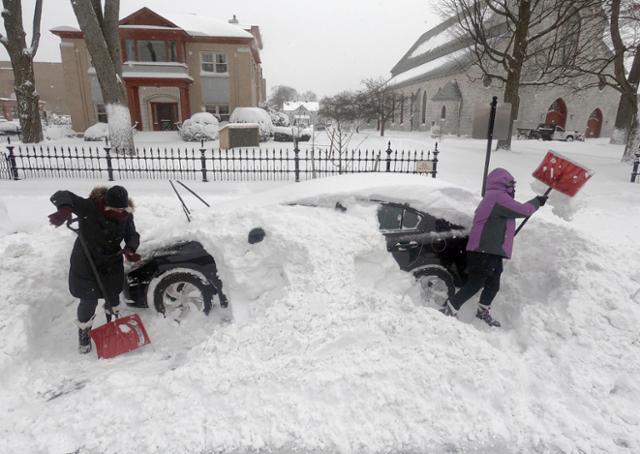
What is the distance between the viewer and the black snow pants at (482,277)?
3865 millimetres

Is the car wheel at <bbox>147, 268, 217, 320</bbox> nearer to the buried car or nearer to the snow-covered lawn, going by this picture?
the buried car

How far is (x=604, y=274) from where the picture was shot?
4.03 m

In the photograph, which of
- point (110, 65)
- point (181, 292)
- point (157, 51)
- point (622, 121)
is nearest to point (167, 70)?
point (157, 51)

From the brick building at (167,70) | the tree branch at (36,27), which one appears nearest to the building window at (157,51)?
the brick building at (167,70)

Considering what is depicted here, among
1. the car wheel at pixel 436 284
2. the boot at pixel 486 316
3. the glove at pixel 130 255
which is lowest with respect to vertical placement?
the boot at pixel 486 316

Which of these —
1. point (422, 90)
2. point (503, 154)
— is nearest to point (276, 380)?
point (503, 154)

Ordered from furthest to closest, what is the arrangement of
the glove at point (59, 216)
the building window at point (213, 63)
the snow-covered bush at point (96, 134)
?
the building window at point (213, 63), the snow-covered bush at point (96, 134), the glove at point (59, 216)

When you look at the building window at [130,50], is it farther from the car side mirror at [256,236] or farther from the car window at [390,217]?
the car window at [390,217]

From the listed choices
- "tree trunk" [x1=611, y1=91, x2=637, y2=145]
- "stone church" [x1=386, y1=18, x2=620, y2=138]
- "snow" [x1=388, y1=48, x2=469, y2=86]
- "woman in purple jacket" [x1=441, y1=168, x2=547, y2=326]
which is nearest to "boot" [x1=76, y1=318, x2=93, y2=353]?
"woman in purple jacket" [x1=441, y1=168, x2=547, y2=326]

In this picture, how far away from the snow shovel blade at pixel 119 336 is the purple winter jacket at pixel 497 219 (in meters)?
3.52

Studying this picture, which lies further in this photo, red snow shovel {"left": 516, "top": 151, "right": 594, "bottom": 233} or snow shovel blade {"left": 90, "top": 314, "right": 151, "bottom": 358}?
red snow shovel {"left": 516, "top": 151, "right": 594, "bottom": 233}

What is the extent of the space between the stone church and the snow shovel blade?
27.3 meters

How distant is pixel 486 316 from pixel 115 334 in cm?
387

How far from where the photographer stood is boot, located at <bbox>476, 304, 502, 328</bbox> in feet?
13.1
